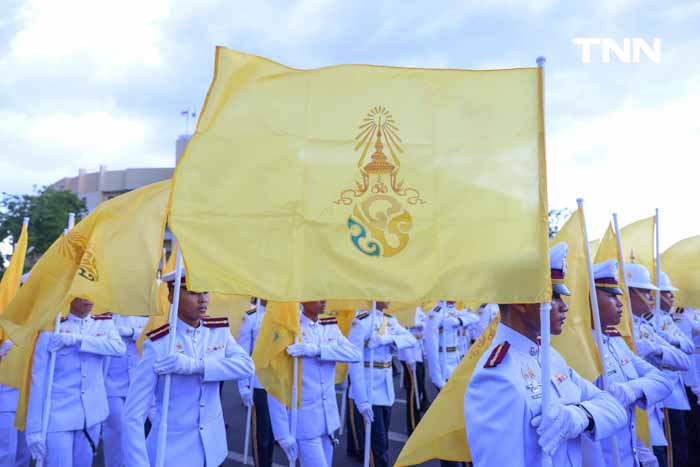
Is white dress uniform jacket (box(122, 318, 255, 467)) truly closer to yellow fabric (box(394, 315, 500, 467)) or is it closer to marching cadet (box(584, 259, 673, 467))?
yellow fabric (box(394, 315, 500, 467))

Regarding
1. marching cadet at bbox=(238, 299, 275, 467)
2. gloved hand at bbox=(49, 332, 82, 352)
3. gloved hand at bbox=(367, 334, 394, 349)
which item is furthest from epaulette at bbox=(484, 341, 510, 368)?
gloved hand at bbox=(367, 334, 394, 349)

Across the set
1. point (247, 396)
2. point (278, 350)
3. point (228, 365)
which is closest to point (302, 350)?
point (278, 350)

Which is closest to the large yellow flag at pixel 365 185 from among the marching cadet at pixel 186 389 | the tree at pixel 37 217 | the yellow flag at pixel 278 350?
the marching cadet at pixel 186 389

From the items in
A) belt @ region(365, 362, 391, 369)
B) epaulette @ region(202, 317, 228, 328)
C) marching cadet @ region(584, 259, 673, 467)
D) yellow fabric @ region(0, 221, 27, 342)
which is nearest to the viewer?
marching cadet @ region(584, 259, 673, 467)

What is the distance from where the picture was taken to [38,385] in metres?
Answer: 5.50

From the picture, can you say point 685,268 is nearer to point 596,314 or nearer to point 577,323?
point 577,323

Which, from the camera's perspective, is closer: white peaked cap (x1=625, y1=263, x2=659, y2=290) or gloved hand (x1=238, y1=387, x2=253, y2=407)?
white peaked cap (x1=625, y1=263, x2=659, y2=290)

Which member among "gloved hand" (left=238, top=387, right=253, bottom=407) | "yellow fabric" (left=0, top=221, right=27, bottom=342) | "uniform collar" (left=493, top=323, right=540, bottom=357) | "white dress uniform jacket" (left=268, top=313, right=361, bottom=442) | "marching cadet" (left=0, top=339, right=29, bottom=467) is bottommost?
"marching cadet" (left=0, top=339, right=29, bottom=467)

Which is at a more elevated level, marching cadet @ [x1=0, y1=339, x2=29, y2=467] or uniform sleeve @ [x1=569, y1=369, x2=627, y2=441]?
uniform sleeve @ [x1=569, y1=369, x2=627, y2=441]

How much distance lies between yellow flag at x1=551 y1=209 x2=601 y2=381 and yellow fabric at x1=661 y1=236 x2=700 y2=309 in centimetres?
498

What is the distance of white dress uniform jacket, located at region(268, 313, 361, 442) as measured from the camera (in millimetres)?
5770

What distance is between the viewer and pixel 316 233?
3059 millimetres

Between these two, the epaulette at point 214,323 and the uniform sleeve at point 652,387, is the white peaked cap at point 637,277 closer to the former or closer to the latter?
the uniform sleeve at point 652,387

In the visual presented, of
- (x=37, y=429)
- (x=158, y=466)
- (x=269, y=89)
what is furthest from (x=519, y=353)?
(x=37, y=429)
